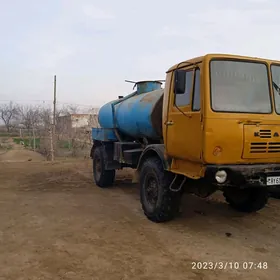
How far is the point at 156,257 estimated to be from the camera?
4.20 m

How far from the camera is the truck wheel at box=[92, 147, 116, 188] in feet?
29.6

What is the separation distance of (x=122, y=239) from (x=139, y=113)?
300 centimetres

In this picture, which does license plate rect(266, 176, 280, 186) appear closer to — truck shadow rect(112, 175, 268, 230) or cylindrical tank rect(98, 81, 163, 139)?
truck shadow rect(112, 175, 268, 230)

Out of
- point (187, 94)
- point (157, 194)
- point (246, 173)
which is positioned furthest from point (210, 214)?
point (187, 94)

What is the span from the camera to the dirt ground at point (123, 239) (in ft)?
12.6

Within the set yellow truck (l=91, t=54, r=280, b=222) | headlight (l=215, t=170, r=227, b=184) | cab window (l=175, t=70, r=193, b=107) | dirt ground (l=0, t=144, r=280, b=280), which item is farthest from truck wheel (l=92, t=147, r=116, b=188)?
headlight (l=215, t=170, r=227, b=184)

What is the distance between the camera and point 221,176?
450 cm

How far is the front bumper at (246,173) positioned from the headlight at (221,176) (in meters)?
0.04

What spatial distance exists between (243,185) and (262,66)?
1698 mm

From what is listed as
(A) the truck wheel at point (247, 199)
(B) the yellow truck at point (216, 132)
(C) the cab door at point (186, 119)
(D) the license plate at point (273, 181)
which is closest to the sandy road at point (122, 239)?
(A) the truck wheel at point (247, 199)

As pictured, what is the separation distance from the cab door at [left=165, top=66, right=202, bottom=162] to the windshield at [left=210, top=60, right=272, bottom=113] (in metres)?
0.24

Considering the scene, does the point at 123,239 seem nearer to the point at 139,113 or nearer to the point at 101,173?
the point at 139,113

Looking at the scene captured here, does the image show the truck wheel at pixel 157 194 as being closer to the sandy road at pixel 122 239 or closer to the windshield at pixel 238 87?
the sandy road at pixel 122 239

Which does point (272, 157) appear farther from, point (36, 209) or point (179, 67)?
point (36, 209)
